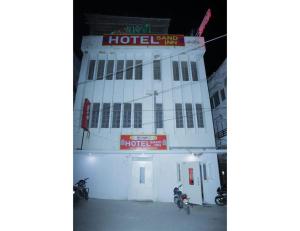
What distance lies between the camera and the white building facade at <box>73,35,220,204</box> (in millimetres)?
7688

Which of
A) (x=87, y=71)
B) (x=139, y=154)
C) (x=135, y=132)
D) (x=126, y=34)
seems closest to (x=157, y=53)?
(x=126, y=34)

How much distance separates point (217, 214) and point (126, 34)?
8403mm

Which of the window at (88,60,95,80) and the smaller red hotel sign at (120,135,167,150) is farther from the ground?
the window at (88,60,95,80)

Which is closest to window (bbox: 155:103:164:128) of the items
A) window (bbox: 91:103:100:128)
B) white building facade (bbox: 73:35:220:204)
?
white building facade (bbox: 73:35:220:204)

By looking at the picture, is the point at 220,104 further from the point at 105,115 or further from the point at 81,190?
the point at 81,190

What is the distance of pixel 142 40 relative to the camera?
9453 millimetres

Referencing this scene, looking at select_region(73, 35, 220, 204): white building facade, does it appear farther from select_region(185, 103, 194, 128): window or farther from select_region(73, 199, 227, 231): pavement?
select_region(73, 199, 227, 231): pavement

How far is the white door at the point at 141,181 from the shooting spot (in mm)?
7633

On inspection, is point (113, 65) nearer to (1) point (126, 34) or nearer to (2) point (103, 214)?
(1) point (126, 34)

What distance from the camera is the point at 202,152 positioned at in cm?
790

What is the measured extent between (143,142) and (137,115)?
1.31 metres

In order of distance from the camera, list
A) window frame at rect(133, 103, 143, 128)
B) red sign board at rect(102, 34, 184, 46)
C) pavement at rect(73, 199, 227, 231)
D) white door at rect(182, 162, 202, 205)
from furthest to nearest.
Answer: red sign board at rect(102, 34, 184, 46) → window frame at rect(133, 103, 143, 128) → white door at rect(182, 162, 202, 205) → pavement at rect(73, 199, 227, 231)

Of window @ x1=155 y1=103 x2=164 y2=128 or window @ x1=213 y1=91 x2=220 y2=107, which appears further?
window @ x1=213 y1=91 x2=220 y2=107

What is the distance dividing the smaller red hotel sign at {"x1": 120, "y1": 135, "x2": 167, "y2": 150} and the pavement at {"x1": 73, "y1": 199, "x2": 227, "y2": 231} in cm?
207
